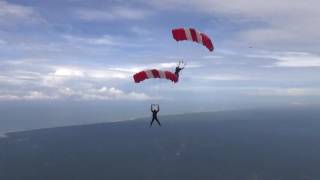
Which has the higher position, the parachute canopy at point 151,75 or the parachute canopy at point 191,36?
the parachute canopy at point 191,36

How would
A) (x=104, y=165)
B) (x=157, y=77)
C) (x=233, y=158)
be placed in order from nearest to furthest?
(x=157, y=77) < (x=104, y=165) < (x=233, y=158)

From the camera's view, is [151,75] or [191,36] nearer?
[191,36]

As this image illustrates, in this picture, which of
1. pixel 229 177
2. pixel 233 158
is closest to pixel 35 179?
pixel 229 177

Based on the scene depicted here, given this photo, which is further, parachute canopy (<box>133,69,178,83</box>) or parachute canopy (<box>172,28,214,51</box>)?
parachute canopy (<box>133,69,178,83</box>)

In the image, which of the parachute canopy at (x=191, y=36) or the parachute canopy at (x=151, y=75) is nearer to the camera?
the parachute canopy at (x=191, y=36)

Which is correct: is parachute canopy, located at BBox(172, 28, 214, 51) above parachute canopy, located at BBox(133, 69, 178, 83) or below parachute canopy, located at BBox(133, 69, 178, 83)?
above

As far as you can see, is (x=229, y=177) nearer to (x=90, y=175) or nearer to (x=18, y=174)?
(x=90, y=175)

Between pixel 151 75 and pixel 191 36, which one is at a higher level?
pixel 191 36

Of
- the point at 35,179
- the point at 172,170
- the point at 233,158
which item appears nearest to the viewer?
the point at 35,179
